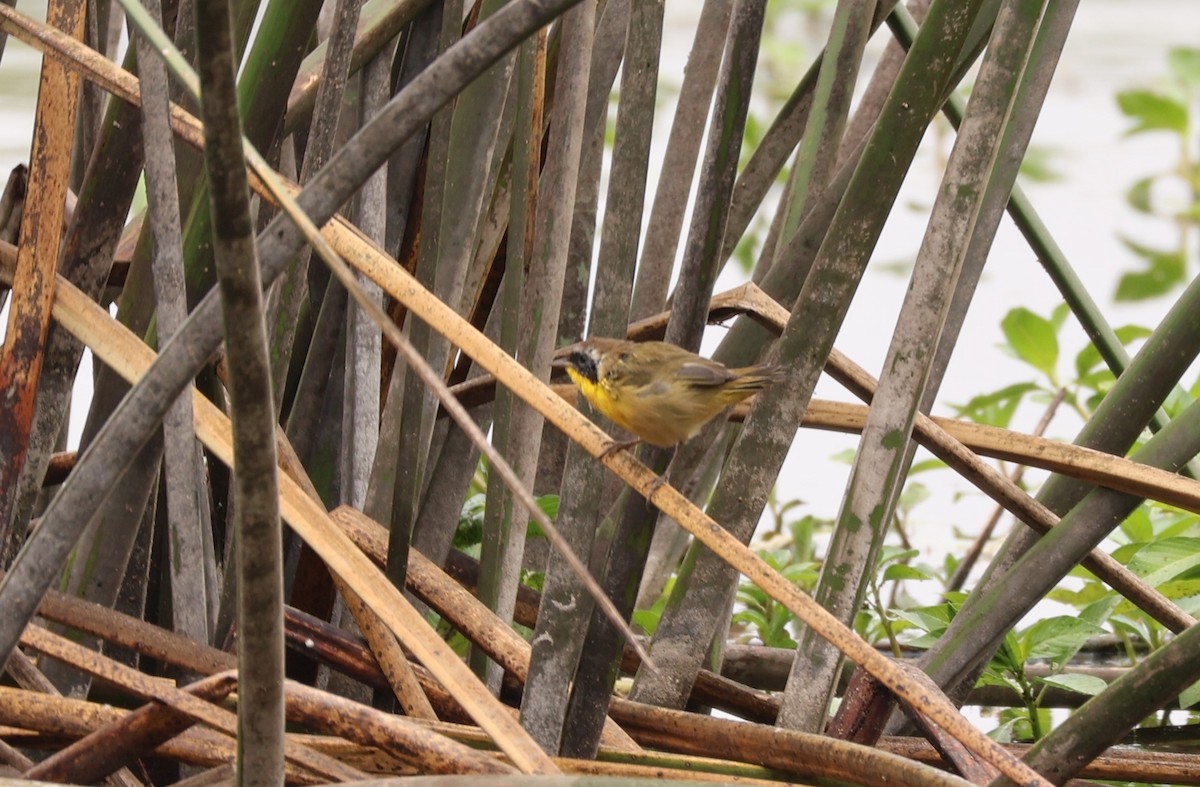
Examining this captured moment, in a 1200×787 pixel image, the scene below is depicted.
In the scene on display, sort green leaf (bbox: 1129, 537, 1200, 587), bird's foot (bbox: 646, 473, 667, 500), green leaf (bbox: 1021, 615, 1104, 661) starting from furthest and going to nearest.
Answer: green leaf (bbox: 1129, 537, 1200, 587) → green leaf (bbox: 1021, 615, 1104, 661) → bird's foot (bbox: 646, 473, 667, 500)

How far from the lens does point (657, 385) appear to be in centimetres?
162

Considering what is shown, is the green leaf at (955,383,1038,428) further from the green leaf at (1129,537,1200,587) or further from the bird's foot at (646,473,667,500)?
the bird's foot at (646,473,667,500)

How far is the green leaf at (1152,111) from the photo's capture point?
399 centimetres

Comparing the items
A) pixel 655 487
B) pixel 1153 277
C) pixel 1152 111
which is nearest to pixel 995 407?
pixel 1153 277

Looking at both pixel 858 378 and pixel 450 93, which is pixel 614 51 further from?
pixel 450 93

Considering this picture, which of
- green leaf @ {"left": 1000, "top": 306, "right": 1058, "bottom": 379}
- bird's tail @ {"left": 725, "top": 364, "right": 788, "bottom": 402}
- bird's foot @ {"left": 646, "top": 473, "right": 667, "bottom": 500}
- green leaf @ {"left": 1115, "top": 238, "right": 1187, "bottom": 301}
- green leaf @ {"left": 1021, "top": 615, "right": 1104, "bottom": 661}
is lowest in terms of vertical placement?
bird's foot @ {"left": 646, "top": 473, "right": 667, "bottom": 500}

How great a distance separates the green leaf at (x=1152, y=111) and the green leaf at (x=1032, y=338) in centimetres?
152

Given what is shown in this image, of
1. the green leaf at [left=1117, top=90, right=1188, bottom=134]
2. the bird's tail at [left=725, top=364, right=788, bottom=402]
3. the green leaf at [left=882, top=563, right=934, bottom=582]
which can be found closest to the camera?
the bird's tail at [left=725, top=364, right=788, bottom=402]

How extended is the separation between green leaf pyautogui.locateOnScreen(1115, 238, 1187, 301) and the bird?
270cm

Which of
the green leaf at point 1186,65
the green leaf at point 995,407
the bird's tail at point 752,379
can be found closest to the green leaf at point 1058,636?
the bird's tail at point 752,379

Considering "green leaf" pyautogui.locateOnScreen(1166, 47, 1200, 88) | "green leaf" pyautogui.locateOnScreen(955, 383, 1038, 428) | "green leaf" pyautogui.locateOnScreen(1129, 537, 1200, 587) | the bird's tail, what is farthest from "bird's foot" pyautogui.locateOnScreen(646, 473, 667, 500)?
"green leaf" pyautogui.locateOnScreen(1166, 47, 1200, 88)

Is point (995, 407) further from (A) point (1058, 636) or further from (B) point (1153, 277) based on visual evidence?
(B) point (1153, 277)

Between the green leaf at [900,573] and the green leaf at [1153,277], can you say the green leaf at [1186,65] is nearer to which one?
the green leaf at [1153,277]

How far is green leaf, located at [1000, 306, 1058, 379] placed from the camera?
2.79 metres
